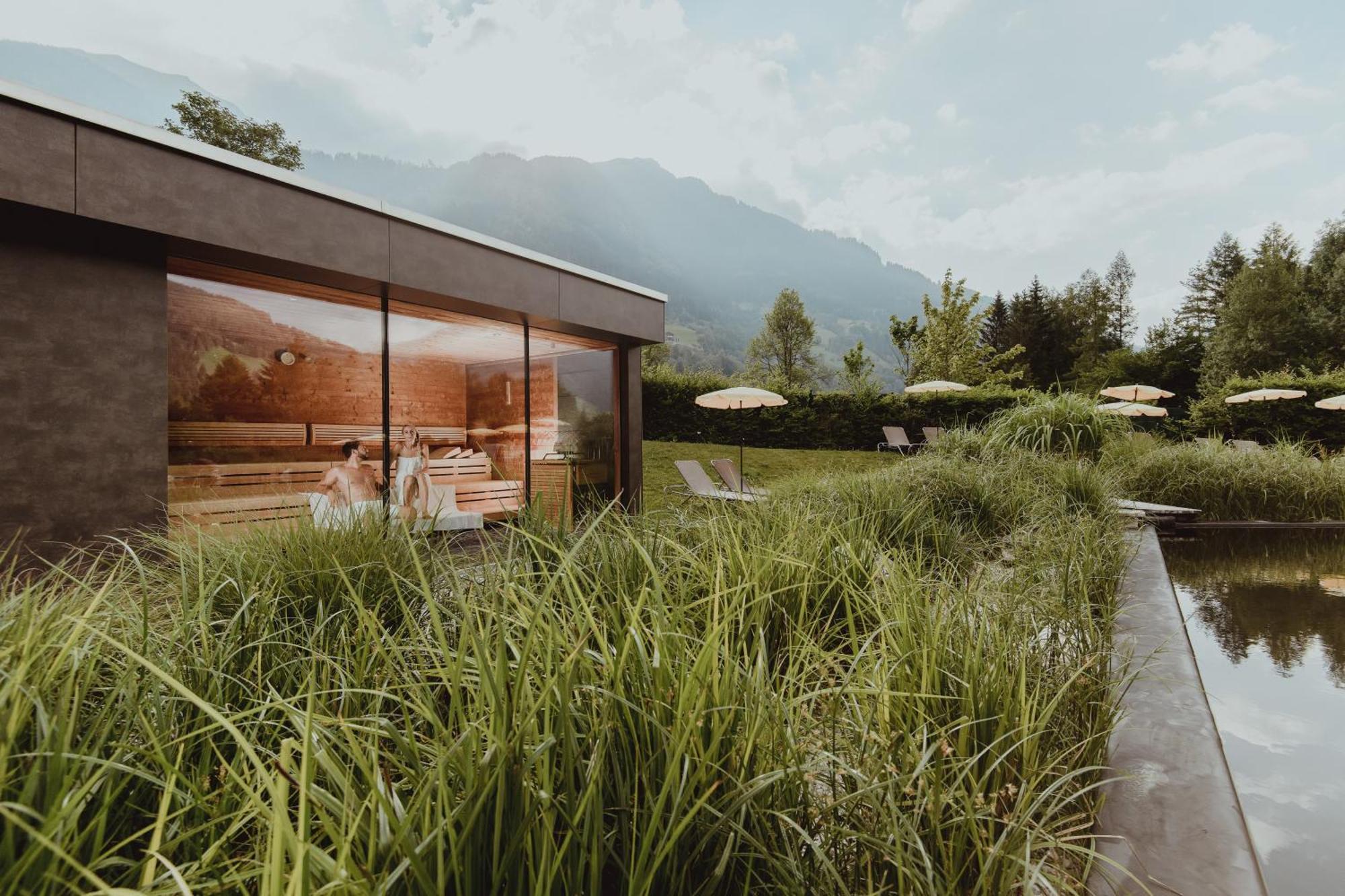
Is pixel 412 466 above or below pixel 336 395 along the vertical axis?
below

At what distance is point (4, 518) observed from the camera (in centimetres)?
419

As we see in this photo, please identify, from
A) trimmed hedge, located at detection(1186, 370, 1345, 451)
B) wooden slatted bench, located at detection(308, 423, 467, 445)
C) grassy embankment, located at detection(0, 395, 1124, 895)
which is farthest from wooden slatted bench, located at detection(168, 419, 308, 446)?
trimmed hedge, located at detection(1186, 370, 1345, 451)

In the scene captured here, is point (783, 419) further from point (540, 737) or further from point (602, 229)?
point (602, 229)

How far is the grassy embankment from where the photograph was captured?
2.98ft

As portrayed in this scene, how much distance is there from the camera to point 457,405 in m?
7.46

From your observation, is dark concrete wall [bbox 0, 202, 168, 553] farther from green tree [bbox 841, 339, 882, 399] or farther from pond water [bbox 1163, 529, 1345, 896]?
green tree [bbox 841, 339, 882, 399]

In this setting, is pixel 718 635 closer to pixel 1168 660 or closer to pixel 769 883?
pixel 769 883

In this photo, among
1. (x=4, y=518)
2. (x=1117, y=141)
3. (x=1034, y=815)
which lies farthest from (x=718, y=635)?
(x=1117, y=141)

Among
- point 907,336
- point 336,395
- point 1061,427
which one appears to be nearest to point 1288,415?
point 1061,427

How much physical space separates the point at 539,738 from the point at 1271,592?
17.3ft

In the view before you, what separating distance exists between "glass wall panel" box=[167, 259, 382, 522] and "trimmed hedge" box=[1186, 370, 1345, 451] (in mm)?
18546

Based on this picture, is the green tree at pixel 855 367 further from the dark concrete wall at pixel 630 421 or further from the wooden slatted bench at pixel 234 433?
the wooden slatted bench at pixel 234 433

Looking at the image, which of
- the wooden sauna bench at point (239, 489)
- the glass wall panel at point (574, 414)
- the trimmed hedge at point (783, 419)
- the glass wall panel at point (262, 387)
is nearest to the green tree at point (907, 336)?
the trimmed hedge at point (783, 419)

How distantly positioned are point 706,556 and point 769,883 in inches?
58.3
